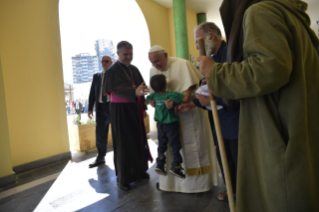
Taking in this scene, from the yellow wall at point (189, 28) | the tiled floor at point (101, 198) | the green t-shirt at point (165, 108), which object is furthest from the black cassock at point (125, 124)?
the yellow wall at point (189, 28)

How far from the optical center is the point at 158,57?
2.40 m

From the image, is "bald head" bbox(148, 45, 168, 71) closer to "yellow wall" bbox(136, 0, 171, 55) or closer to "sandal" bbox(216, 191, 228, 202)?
"sandal" bbox(216, 191, 228, 202)

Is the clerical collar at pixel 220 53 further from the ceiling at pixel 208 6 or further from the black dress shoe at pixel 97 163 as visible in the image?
the ceiling at pixel 208 6

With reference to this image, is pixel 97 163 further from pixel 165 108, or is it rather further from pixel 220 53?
pixel 220 53

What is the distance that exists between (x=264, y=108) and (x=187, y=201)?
64.3 inches

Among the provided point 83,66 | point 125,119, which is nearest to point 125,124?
point 125,119

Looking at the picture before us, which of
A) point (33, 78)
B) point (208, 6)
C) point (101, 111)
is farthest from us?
point (208, 6)

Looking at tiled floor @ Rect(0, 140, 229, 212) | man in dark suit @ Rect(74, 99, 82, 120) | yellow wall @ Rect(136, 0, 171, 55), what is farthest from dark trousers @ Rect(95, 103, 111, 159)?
yellow wall @ Rect(136, 0, 171, 55)

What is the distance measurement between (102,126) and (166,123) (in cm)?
202

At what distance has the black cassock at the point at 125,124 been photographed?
2.72 m

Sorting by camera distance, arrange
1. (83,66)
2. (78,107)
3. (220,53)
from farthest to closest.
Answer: (83,66), (78,107), (220,53)

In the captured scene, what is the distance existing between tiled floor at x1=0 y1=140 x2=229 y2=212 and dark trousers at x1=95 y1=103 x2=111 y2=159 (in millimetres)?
712

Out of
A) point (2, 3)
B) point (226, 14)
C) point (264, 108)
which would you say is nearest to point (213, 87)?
point (264, 108)

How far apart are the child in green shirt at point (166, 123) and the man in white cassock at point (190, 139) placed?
113mm
